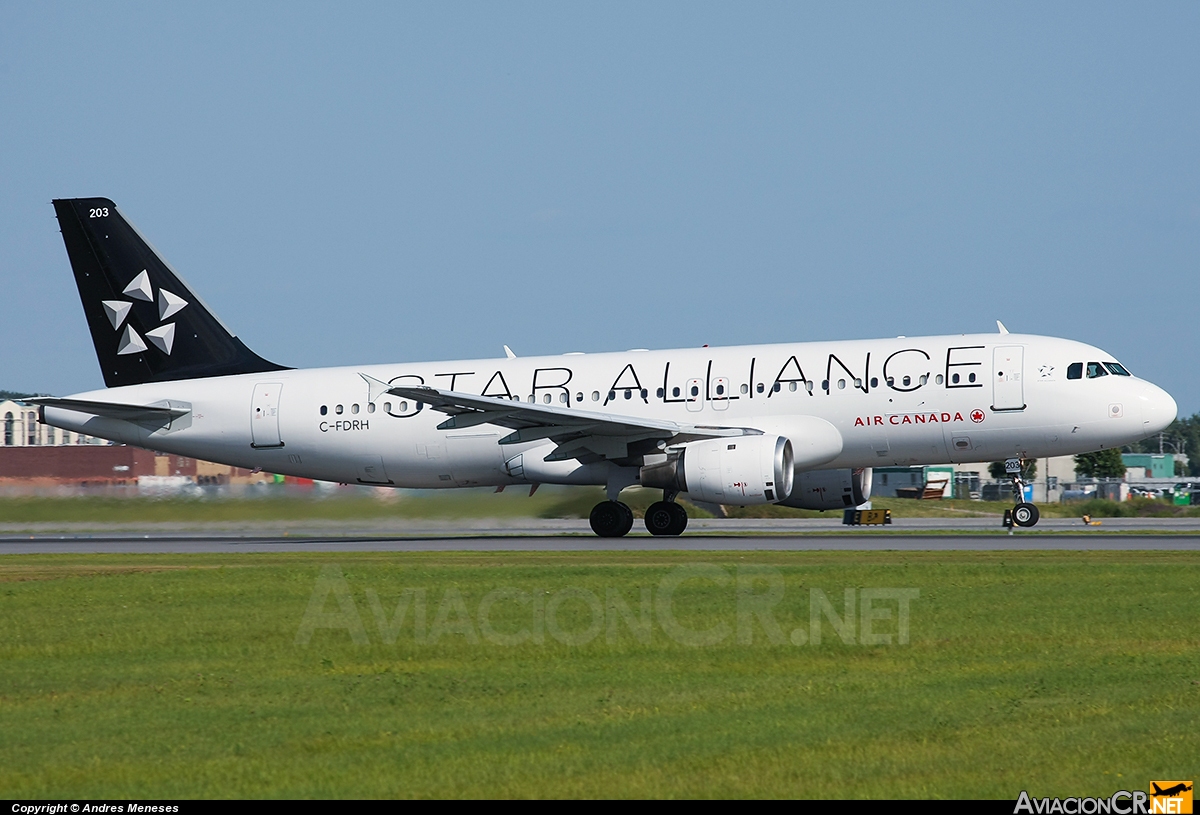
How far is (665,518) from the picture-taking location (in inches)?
1249

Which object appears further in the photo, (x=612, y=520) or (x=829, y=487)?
(x=829, y=487)

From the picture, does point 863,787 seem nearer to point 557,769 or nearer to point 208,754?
point 557,769

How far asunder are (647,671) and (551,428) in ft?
59.5

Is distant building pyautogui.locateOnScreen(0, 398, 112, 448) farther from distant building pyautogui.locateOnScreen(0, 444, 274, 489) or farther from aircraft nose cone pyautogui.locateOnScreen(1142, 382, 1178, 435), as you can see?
aircraft nose cone pyautogui.locateOnScreen(1142, 382, 1178, 435)

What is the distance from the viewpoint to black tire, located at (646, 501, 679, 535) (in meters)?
31.7

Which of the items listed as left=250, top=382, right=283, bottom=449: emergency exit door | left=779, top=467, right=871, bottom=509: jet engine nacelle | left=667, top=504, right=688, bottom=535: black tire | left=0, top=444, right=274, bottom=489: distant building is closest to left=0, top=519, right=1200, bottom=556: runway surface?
left=667, top=504, right=688, bottom=535: black tire

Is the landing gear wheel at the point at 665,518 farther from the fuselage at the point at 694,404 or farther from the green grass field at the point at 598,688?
the green grass field at the point at 598,688

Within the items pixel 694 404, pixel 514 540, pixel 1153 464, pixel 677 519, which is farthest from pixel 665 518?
pixel 1153 464

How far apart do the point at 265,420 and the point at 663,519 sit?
1001 cm

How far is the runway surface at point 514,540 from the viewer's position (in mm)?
27250

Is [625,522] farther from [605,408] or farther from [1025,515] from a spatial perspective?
[1025,515]

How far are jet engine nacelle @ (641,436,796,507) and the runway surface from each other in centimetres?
102

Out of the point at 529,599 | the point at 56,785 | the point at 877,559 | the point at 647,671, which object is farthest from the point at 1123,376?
the point at 56,785

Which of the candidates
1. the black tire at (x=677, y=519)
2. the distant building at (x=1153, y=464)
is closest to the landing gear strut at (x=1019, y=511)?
the black tire at (x=677, y=519)
